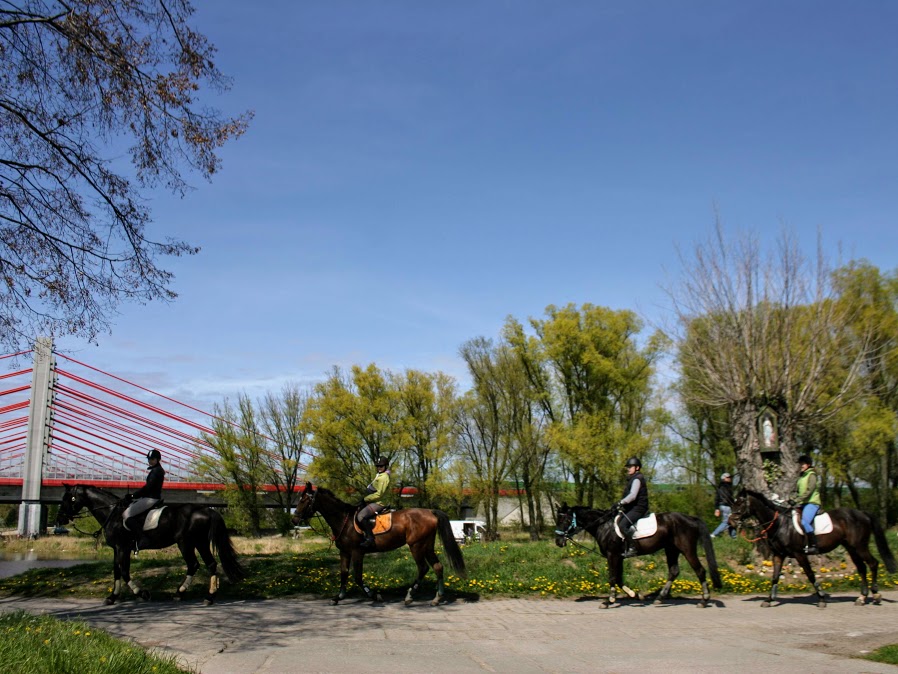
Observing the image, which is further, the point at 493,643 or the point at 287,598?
the point at 287,598

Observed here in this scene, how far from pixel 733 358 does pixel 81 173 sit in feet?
48.8

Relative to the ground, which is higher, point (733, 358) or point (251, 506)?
point (733, 358)

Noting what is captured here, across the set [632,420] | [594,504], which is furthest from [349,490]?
[632,420]

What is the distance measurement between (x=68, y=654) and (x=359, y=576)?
6.61m

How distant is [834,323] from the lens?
19.3 m

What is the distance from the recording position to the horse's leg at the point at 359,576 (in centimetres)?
1197

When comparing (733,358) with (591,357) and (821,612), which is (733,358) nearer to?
(821,612)

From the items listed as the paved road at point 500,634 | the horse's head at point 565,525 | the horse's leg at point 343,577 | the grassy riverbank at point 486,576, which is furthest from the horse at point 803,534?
the horse's leg at point 343,577

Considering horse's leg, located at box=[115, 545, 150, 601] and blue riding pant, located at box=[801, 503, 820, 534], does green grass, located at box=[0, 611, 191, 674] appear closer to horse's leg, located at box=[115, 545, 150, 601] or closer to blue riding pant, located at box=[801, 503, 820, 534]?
horse's leg, located at box=[115, 545, 150, 601]

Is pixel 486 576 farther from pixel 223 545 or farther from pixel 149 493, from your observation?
pixel 149 493

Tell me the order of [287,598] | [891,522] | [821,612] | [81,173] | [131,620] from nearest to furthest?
[131,620] → [81,173] → [821,612] → [287,598] → [891,522]

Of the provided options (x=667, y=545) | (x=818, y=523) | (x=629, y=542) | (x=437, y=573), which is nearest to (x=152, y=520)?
(x=437, y=573)

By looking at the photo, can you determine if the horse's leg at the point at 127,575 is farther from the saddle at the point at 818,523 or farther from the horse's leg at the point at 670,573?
the saddle at the point at 818,523

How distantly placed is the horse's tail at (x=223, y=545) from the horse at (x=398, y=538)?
1257 millimetres
